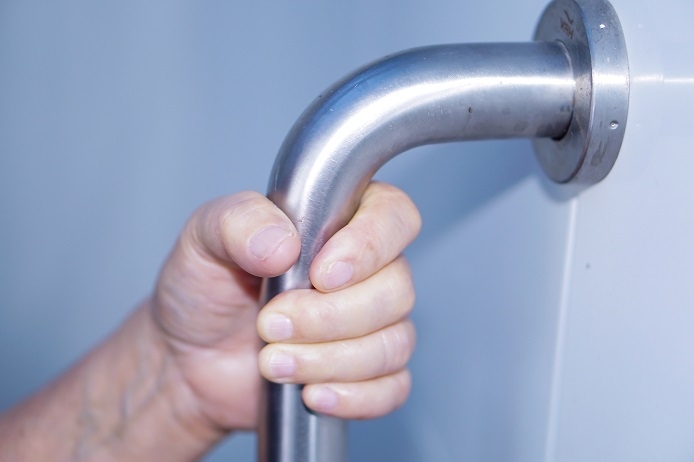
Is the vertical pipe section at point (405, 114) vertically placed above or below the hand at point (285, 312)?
above

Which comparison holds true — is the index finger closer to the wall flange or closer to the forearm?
the wall flange

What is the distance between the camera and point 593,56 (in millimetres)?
212

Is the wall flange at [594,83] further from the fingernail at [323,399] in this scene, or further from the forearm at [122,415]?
the forearm at [122,415]

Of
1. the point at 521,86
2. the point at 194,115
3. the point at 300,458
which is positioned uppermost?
the point at 194,115

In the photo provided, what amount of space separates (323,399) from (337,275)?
→ 4 centimetres

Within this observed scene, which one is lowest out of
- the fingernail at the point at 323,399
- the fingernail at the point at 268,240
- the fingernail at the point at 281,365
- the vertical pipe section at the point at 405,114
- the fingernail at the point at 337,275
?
the fingernail at the point at 323,399

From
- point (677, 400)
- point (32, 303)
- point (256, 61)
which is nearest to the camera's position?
point (677, 400)

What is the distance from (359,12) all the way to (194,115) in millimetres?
235

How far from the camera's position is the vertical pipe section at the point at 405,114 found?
211 millimetres

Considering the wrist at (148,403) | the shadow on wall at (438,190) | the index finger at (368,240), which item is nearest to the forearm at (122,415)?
the wrist at (148,403)

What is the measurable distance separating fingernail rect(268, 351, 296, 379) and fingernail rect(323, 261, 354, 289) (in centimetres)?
3

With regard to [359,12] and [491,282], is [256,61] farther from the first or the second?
[491,282]

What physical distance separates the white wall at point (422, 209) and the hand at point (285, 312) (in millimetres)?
47

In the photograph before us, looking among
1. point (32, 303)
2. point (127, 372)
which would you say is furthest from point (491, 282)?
point (32, 303)
